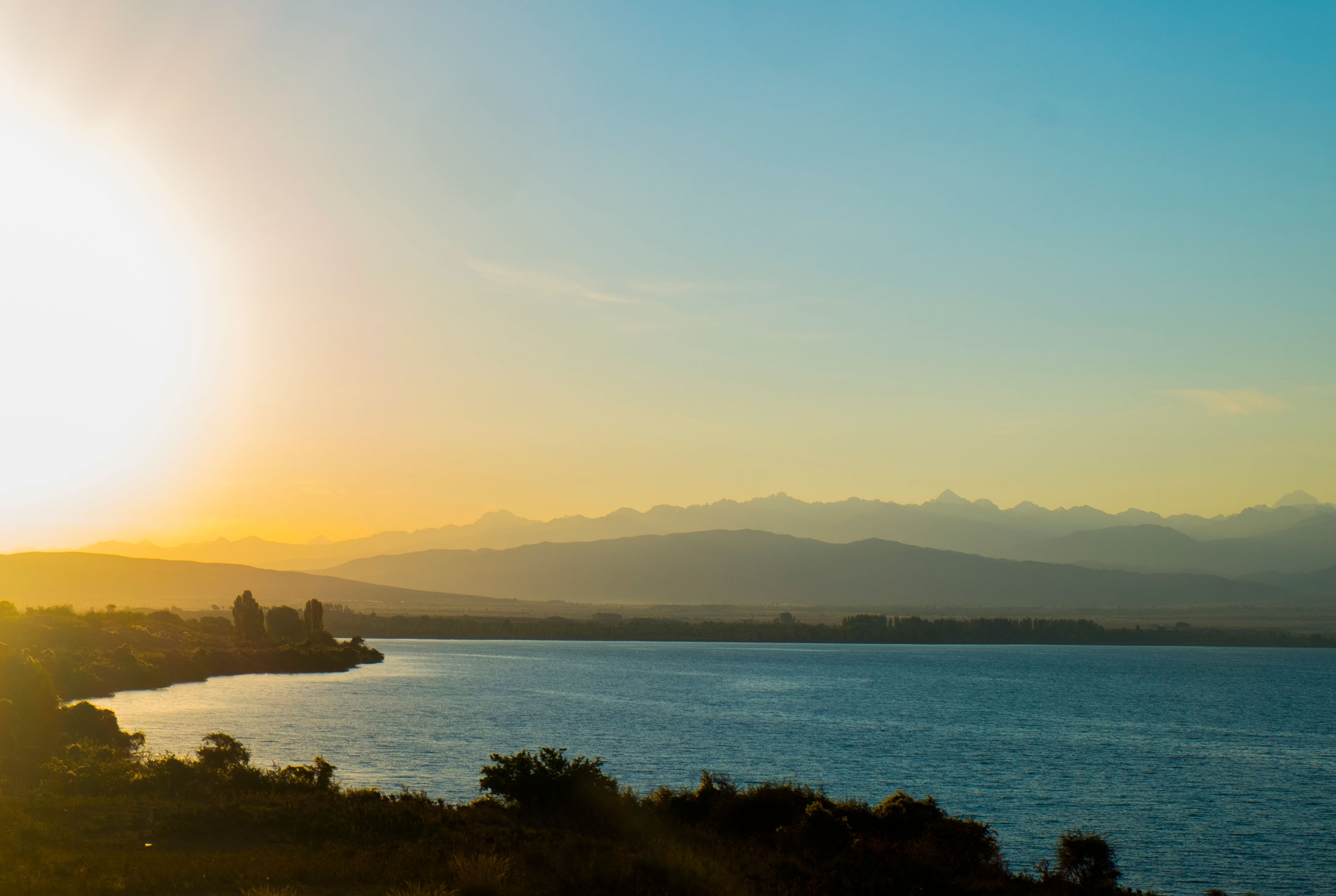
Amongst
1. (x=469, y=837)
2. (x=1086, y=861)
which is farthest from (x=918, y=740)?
(x=469, y=837)

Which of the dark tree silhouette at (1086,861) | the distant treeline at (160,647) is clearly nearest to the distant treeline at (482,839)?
the dark tree silhouette at (1086,861)

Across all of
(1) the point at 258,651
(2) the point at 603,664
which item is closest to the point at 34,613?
(1) the point at 258,651

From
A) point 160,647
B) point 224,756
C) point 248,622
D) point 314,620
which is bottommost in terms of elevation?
point 160,647

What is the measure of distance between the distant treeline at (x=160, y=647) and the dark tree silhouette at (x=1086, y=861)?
55.6 m

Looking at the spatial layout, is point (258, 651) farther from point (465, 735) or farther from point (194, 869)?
point (194, 869)

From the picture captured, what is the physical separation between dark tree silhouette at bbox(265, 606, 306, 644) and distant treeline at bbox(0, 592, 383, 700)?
156 millimetres

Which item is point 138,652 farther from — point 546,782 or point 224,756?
point 546,782

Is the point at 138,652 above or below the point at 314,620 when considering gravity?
below

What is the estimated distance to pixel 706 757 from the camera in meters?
60.2

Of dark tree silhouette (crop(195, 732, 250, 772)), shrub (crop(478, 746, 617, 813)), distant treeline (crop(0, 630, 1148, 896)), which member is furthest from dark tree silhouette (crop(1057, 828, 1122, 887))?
dark tree silhouette (crop(195, 732, 250, 772))

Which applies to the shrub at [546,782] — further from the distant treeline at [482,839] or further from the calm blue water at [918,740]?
the calm blue water at [918,740]

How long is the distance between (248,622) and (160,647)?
77.3 feet

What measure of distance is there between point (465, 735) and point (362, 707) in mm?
22737

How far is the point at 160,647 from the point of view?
12950cm
